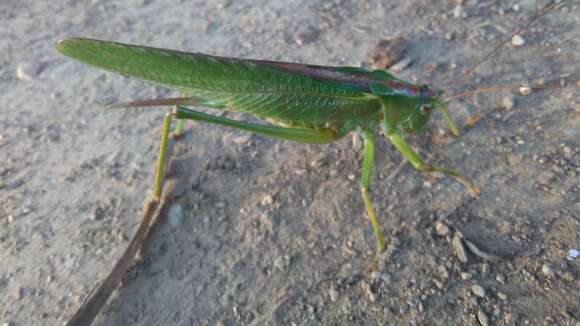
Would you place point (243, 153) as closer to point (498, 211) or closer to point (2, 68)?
point (498, 211)

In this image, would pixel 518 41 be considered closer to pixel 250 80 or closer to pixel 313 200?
pixel 313 200

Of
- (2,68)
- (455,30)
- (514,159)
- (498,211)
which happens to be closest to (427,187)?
(498,211)

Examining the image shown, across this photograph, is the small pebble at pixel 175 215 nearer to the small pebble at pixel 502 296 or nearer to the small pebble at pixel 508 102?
the small pebble at pixel 502 296

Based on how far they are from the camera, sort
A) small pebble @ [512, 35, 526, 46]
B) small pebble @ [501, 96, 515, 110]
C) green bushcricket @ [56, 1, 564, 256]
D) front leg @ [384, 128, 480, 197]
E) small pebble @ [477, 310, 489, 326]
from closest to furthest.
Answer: small pebble @ [477, 310, 489, 326], green bushcricket @ [56, 1, 564, 256], front leg @ [384, 128, 480, 197], small pebble @ [501, 96, 515, 110], small pebble @ [512, 35, 526, 46]

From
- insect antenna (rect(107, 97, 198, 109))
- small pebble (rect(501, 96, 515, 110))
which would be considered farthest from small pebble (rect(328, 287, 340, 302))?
small pebble (rect(501, 96, 515, 110))

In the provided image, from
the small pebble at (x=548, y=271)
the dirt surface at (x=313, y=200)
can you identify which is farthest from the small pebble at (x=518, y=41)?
the small pebble at (x=548, y=271)

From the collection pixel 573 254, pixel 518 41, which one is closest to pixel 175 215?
pixel 573 254

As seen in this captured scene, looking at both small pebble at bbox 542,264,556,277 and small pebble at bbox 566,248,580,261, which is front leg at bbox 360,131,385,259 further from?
small pebble at bbox 566,248,580,261
